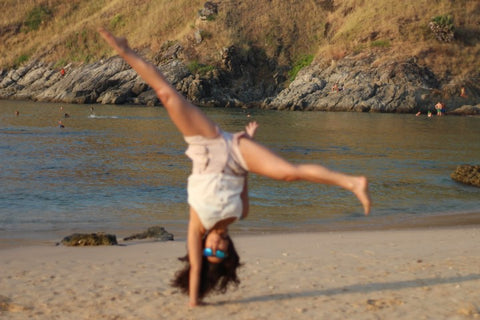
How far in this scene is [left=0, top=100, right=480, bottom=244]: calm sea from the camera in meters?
14.3

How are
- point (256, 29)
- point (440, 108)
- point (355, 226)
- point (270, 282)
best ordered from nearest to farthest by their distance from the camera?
point (270, 282) → point (355, 226) → point (440, 108) → point (256, 29)

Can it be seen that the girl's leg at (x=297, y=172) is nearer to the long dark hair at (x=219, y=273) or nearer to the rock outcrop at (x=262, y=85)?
the long dark hair at (x=219, y=273)

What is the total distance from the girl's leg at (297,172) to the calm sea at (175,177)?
247 inches

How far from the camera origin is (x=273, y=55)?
73562 mm

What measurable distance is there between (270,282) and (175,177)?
1324 centimetres

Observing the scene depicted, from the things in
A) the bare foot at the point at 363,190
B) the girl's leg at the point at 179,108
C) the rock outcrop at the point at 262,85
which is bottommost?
the bare foot at the point at 363,190

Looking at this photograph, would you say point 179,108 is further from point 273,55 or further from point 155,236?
point 273,55

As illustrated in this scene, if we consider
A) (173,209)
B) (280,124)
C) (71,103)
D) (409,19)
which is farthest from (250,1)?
(173,209)

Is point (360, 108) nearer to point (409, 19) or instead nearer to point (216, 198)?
point (409, 19)

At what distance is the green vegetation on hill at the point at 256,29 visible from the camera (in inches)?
2603

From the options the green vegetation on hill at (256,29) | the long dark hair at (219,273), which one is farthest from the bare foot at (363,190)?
the green vegetation on hill at (256,29)

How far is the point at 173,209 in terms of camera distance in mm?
15602

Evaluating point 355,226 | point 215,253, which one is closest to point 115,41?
point 215,253

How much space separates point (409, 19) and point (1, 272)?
211ft
